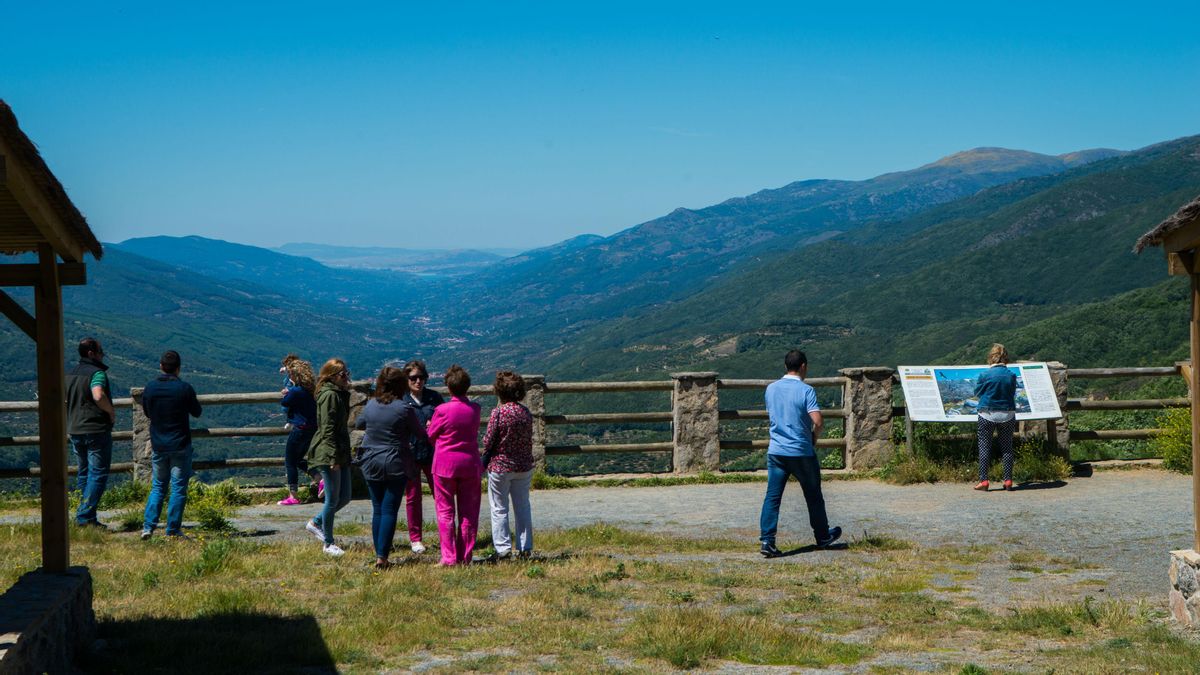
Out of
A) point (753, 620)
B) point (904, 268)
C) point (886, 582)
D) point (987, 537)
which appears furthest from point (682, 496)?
point (904, 268)

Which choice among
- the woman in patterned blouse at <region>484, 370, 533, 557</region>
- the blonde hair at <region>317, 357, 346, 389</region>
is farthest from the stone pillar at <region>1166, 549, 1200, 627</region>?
the blonde hair at <region>317, 357, 346, 389</region>

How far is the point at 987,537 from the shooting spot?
11.4 m

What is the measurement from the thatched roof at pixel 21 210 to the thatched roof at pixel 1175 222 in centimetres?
691

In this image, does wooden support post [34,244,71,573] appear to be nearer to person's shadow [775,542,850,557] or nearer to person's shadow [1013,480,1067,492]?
person's shadow [775,542,850,557]

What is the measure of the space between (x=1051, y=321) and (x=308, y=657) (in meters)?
70.1

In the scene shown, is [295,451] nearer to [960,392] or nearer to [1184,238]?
[960,392]

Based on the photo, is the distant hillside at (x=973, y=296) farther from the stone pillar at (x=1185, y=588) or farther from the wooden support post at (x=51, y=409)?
the wooden support post at (x=51, y=409)

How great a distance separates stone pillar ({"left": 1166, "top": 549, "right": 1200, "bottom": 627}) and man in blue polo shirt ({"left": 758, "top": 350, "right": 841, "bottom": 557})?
3.19 m

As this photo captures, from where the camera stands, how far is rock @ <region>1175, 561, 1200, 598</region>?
7.65 m

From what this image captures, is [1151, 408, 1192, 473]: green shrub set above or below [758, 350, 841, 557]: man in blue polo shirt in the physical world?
below

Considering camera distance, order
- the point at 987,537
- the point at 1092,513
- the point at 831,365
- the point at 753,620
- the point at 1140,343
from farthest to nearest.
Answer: the point at 831,365 → the point at 1140,343 → the point at 1092,513 → the point at 987,537 → the point at 753,620

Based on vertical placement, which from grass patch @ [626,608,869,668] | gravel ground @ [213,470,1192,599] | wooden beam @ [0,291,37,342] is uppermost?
wooden beam @ [0,291,37,342]

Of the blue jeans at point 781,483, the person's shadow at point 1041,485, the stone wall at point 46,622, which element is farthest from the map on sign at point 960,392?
the stone wall at point 46,622

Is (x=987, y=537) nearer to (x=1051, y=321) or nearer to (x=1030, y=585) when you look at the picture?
(x=1030, y=585)
